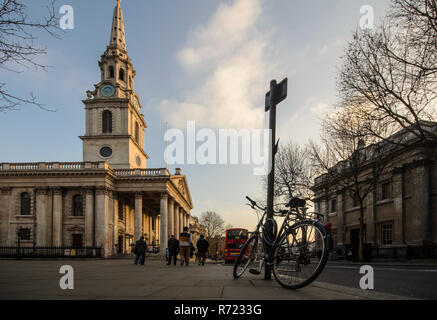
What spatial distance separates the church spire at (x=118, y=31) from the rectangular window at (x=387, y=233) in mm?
43370

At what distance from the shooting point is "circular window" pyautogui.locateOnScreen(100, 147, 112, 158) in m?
50.0

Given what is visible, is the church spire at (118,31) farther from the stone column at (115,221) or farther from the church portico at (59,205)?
the stone column at (115,221)

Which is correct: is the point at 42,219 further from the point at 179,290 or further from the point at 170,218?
the point at 179,290

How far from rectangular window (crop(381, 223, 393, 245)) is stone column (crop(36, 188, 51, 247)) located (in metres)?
35.2

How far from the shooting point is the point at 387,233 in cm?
3031

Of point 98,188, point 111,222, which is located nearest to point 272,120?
point 98,188

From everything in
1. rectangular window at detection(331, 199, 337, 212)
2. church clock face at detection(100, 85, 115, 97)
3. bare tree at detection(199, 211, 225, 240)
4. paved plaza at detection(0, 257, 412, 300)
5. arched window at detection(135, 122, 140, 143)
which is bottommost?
bare tree at detection(199, 211, 225, 240)

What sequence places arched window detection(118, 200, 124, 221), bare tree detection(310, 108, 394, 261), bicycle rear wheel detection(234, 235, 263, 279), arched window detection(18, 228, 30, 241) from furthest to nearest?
1. arched window detection(118, 200, 124, 221)
2. arched window detection(18, 228, 30, 241)
3. bare tree detection(310, 108, 394, 261)
4. bicycle rear wheel detection(234, 235, 263, 279)

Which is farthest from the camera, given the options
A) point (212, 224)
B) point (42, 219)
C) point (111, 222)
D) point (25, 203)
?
point (212, 224)

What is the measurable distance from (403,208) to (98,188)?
31434 millimetres

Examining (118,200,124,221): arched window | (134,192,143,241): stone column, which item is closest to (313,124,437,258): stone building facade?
(134,192,143,241): stone column

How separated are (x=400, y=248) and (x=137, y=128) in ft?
134

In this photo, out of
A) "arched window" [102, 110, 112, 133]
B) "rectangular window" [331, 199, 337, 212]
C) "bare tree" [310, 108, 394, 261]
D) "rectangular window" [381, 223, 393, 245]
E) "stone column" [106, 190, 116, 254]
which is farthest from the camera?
"arched window" [102, 110, 112, 133]

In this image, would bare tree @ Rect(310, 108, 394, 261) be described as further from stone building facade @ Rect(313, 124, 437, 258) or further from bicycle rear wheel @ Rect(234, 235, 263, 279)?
bicycle rear wheel @ Rect(234, 235, 263, 279)
